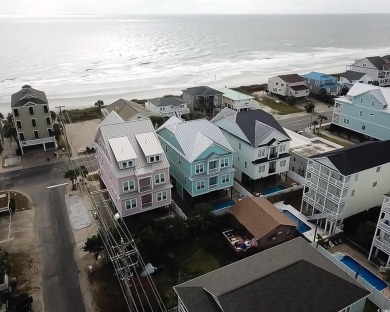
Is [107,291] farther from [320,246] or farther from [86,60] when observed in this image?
[86,60]

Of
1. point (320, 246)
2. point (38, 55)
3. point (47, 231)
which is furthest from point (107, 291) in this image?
point (38, 55)

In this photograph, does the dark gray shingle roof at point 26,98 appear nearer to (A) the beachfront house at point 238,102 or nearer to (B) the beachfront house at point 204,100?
(B) the beachfront house at point 204,100

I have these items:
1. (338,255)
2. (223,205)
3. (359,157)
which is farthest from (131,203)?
(359,157)

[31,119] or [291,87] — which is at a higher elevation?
[31,119]

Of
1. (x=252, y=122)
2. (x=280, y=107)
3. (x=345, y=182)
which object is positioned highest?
(x=252, y=122)

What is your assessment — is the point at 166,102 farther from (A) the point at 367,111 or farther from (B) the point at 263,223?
(B) the point at 263,223
